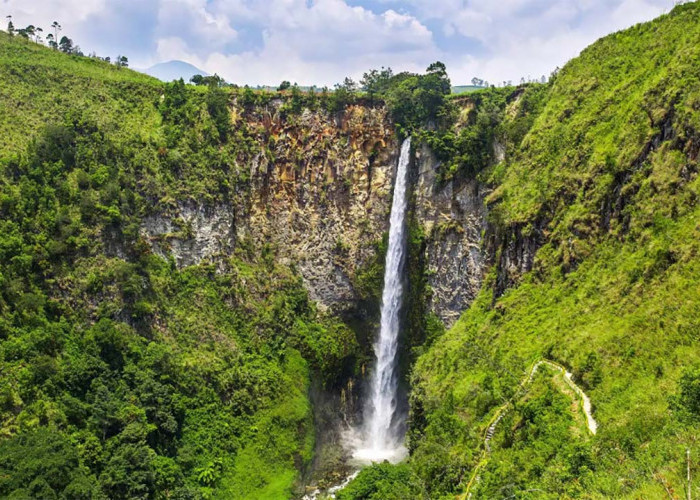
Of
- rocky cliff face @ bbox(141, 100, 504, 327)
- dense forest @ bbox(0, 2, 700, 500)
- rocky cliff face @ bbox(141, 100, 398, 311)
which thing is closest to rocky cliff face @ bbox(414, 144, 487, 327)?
rocky cliff face @ bbox(141, 100, 504, 327)

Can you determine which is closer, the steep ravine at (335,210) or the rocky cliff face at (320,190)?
the steep ravine at (335,210)

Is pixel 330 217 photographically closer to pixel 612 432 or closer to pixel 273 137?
pixel 273 137

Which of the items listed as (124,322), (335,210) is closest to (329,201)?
(335,210)

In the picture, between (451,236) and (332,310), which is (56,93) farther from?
(451,236)

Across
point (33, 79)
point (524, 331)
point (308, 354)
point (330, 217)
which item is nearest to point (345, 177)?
point (330, 217)

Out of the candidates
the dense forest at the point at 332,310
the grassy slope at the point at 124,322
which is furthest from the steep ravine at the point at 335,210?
the grassy slope at the point at 124,322

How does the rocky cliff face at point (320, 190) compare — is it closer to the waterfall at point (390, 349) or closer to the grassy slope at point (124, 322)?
the waterfall at point (390, 349)
